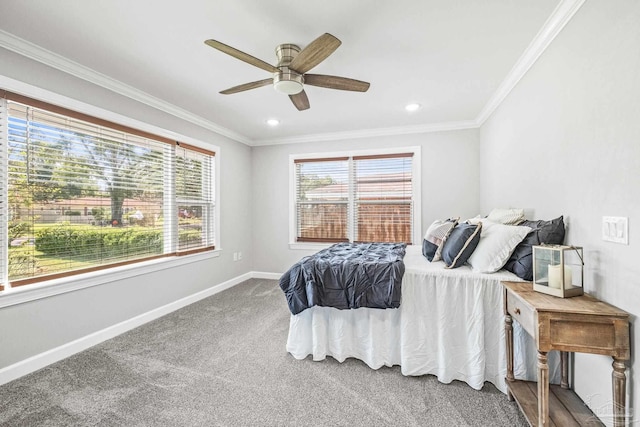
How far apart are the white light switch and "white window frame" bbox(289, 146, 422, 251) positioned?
2876mm

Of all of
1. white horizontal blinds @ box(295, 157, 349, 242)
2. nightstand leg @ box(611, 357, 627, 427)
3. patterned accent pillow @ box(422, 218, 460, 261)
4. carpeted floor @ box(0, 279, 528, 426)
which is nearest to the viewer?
nightstand leg @ box(611, 357, 627, 427)

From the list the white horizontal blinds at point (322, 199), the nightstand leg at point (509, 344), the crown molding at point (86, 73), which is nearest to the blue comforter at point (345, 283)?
the nightstand leg at point (509, 344)

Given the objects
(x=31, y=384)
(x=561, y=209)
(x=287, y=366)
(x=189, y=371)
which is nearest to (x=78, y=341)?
(x=31, y=384)

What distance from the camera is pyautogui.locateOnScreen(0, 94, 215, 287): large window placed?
7.26ft

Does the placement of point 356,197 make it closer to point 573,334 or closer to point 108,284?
point 108,284

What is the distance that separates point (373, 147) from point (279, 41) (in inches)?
104

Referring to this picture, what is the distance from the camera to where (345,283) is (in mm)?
2252

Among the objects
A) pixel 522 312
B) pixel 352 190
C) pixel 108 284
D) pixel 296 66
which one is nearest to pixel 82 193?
pixel 108 284

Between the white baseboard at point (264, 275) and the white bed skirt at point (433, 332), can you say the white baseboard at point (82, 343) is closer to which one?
the white baseboard at point (264, 275)

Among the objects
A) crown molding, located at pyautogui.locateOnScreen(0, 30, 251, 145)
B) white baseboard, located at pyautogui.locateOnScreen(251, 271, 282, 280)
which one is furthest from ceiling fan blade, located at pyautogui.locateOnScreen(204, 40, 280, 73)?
white baseboard, located at pyautogui.locateOnScreen(251, 271, 282, 280)

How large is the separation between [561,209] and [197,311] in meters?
3.66

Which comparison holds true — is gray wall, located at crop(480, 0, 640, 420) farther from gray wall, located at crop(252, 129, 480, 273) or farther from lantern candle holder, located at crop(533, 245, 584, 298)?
gray wall, located at crop(252, 129, 480, 273)

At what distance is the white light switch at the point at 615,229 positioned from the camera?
1.32 metres

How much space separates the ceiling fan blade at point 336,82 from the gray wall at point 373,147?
Answer: 223 cm
